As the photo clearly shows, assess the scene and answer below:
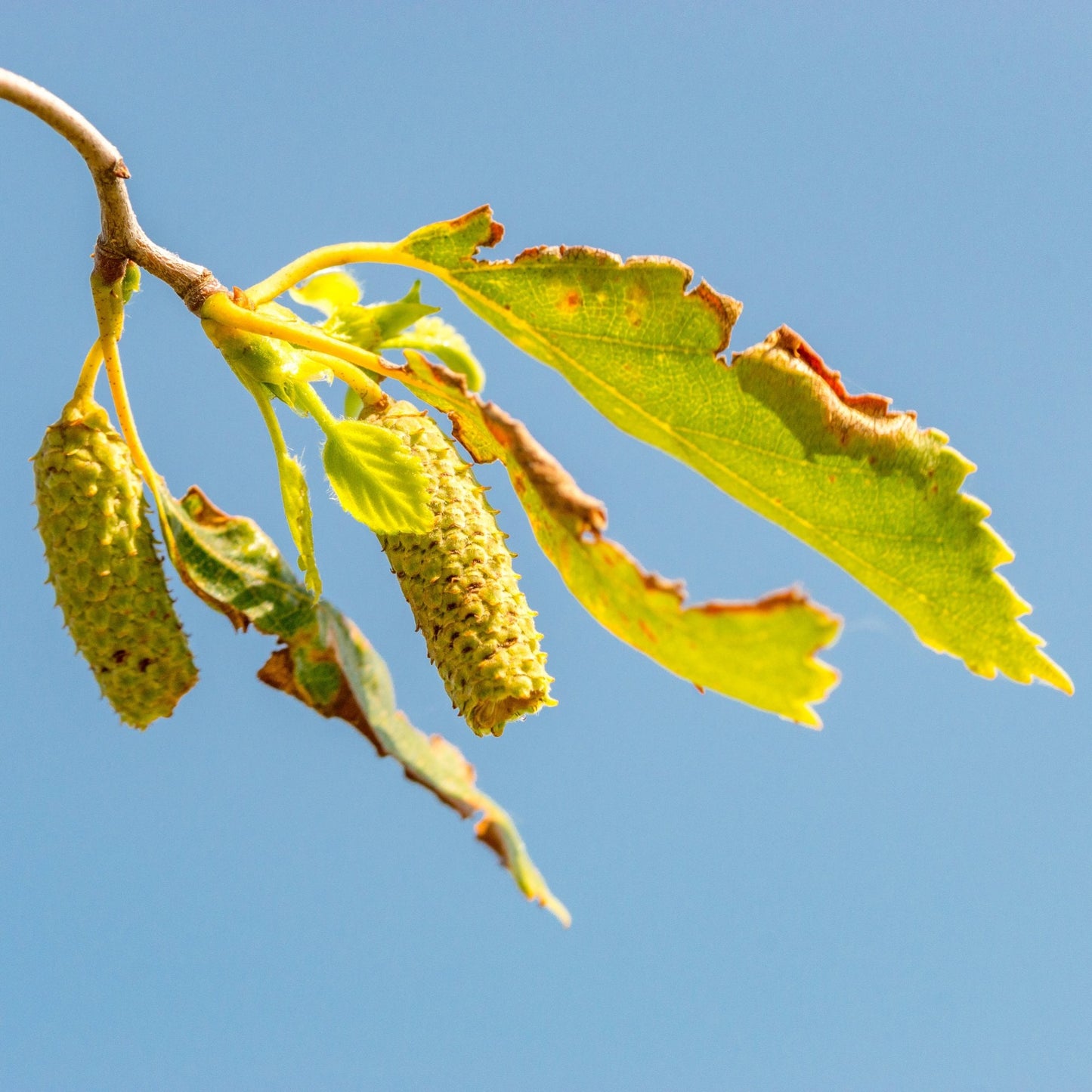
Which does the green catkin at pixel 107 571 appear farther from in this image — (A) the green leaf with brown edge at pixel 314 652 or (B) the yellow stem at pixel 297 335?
(B) the yellow stem at pixel 297 335

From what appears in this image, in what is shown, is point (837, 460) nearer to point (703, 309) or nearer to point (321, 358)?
point (703, 309)

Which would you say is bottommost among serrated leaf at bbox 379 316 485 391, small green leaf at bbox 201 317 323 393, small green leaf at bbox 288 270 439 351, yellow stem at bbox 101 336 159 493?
yellow stem at bbox 101 336 159 493

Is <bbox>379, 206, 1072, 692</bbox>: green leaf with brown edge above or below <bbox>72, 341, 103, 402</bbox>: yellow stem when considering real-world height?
above

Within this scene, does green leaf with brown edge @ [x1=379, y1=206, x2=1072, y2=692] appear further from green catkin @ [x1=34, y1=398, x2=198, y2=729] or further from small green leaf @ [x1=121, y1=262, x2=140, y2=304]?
green catkin @ [x1=34, y1=398, x2=198, y2=729]

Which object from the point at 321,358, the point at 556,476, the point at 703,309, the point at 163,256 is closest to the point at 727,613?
the point at 556,476

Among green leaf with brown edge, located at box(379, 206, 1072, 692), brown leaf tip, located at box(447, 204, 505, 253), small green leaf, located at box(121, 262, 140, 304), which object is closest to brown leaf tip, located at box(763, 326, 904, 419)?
green leaf with brown edge, located at box(379, 206, 1072, 692)
